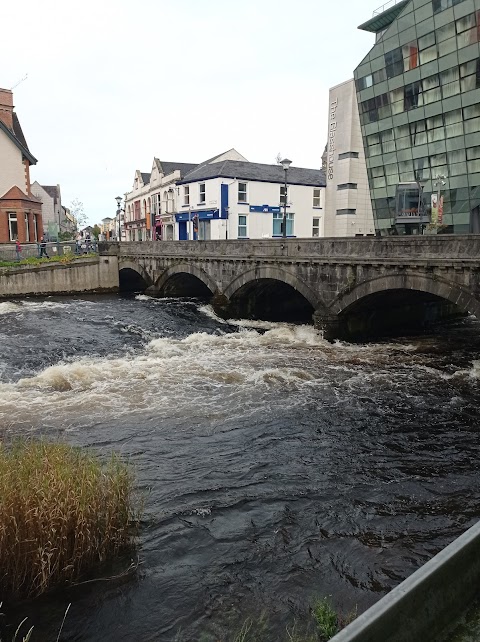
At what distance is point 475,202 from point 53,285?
3128 centimetres

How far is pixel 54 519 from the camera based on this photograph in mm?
6023

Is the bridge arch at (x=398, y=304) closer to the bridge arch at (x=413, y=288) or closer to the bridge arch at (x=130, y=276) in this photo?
the bridge arch at (x=413, y=288)

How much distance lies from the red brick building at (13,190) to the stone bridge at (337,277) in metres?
14.0

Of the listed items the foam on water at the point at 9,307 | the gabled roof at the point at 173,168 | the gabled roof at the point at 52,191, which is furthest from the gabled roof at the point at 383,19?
the gabled roof at the point at 52,191

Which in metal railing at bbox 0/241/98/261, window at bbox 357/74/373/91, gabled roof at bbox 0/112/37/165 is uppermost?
window at bbox 357/74/373/91

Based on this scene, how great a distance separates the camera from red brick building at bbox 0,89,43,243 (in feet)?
139

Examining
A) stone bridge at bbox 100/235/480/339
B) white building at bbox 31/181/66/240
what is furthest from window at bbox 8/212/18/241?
white building at bbox 31/181/66/240

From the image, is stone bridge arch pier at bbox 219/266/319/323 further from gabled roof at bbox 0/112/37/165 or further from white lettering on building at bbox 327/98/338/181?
gabled roof at bbox 0/112/37/165

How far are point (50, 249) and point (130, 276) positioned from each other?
278 inches

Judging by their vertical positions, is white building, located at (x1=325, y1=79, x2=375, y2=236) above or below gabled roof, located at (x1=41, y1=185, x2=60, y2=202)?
below

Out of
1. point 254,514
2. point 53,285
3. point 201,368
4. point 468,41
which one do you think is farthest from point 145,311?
point 468,41

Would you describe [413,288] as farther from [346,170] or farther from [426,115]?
[346,170]

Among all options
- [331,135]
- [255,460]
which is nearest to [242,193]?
[331,135]

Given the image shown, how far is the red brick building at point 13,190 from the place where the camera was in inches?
1663
